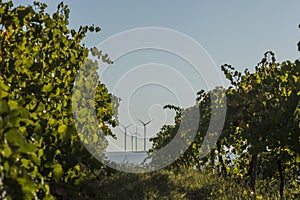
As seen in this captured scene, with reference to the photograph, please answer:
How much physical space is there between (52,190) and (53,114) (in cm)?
84

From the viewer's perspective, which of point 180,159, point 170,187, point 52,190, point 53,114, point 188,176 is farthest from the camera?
point 180,159

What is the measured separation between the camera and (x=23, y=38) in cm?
538

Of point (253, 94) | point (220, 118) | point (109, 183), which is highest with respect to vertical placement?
point (220, 118)

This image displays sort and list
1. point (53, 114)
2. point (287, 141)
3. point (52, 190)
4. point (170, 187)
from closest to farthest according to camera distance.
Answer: point (52, 190), point (53, 114), point (287, 141), point (170, 187)

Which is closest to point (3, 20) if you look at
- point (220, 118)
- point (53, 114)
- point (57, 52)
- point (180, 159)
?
point (57, 52)

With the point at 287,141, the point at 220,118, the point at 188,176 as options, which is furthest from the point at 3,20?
the point at 188,176

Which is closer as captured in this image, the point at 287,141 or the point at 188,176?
the point at 287,141

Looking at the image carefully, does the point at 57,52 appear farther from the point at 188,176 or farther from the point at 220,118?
the point at 188,176

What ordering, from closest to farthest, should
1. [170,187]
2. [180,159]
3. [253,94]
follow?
1. [253,94]
2. [170,187]
3. [180,159]

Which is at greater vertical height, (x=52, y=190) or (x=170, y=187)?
(x=170, y=187)

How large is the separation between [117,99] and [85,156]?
26.7 ft

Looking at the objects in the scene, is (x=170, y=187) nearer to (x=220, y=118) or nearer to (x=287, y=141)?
(x=220, y=118)

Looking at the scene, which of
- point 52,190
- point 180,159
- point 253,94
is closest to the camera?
point 52,190

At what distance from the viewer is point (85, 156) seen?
4.16 metres
